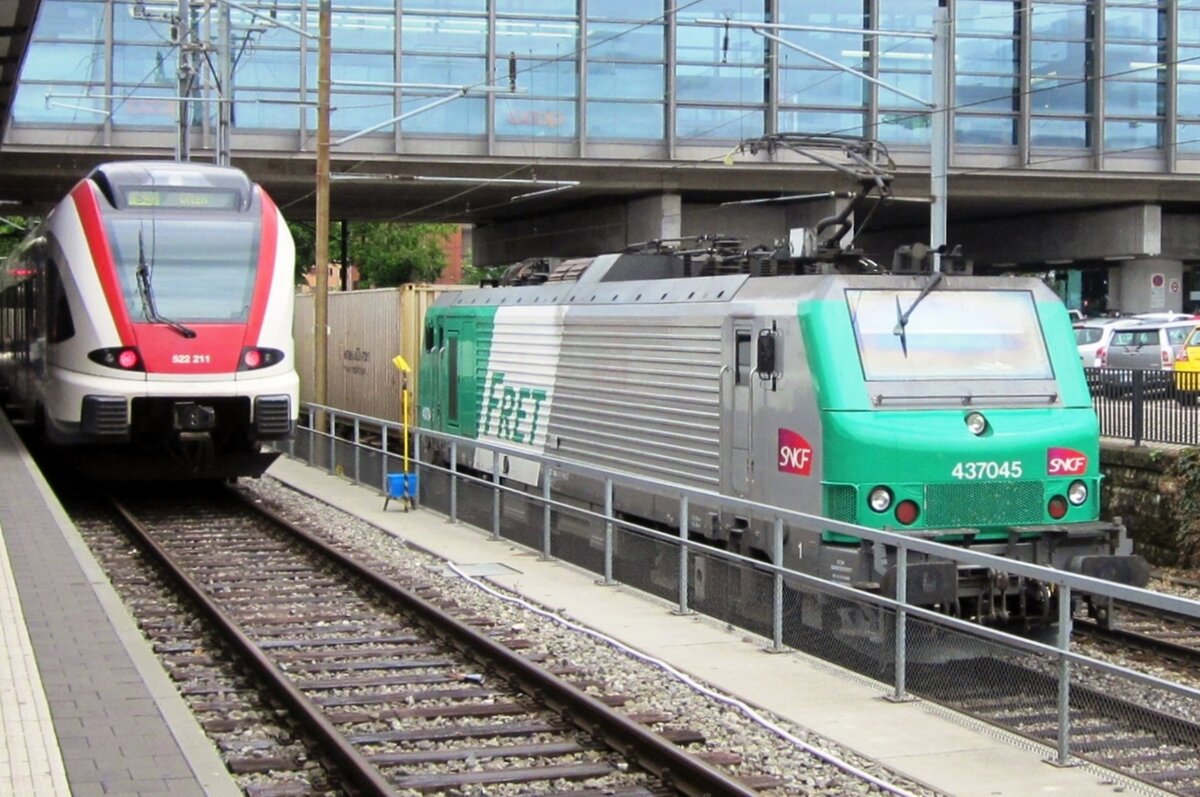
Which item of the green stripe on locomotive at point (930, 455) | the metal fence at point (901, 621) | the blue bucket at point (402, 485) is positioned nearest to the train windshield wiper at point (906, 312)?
the green stripe on locomotive at point (930, 455)

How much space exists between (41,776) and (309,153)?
3092cm

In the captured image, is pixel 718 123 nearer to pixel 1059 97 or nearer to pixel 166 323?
pixel 1059 97

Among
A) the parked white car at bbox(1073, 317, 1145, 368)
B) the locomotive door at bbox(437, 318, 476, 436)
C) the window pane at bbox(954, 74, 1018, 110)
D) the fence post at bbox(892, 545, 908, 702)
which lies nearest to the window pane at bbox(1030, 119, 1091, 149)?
the window pane at bbox(954, 74, 1018, 110)

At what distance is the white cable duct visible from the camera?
8087 mm

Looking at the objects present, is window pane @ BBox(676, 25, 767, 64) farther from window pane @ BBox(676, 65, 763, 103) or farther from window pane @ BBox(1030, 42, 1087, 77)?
window pane @ BBox(1030, 42, 1087, 77)

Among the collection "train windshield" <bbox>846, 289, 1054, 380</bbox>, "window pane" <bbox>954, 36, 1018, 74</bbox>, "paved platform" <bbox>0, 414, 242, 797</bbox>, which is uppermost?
"window pane" <bbox>954, 36, 1018, 74</bbox>

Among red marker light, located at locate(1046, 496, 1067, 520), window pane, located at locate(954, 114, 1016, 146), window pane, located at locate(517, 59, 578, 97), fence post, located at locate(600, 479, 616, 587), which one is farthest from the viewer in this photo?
window pane, located at locate(954, 114, 1016, 146)

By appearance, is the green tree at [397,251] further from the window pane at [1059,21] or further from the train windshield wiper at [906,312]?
the train windshield wiper at [906,312]

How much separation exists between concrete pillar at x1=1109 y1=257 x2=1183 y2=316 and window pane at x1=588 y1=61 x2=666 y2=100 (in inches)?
576

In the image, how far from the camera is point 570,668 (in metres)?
10.8

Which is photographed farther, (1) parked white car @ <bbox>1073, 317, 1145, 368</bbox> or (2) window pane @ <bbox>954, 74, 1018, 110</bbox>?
(2) window pane @ <bbox>954, 74, 1018, 110</bbox>

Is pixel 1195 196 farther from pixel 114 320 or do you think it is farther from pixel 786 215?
pixel 114 320

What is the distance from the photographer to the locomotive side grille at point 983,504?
40.2ft

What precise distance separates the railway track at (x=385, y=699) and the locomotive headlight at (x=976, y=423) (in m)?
3.69
